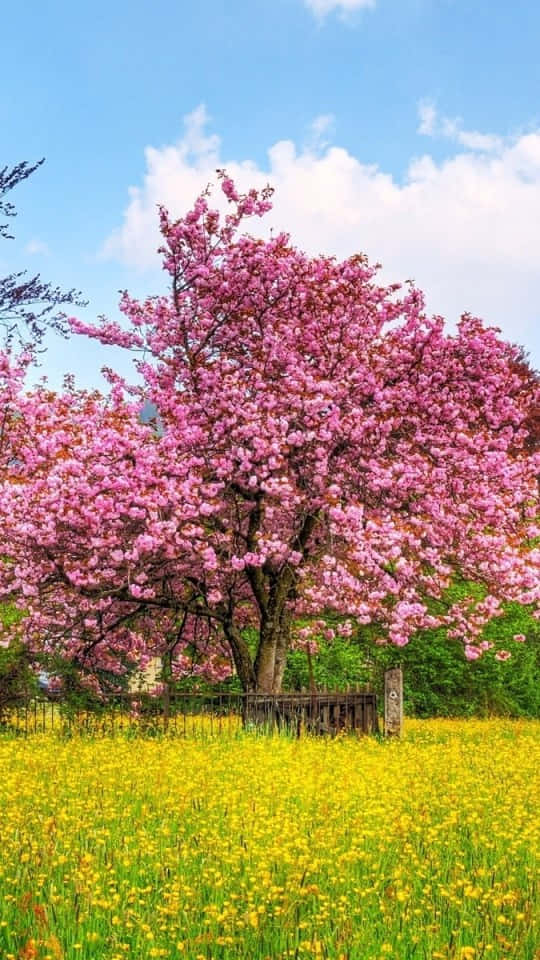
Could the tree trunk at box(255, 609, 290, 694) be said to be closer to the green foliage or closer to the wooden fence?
the wooden fence

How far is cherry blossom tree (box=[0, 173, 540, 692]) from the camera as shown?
16375 millimetres

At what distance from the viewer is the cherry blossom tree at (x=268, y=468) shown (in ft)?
53.7

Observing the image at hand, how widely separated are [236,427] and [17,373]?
540cm

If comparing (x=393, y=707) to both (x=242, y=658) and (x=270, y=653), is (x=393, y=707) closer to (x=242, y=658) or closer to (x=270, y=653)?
(x=270, y=653)

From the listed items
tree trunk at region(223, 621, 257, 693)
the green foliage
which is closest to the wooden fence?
tree trunk at region(223, 621, 257, 693)

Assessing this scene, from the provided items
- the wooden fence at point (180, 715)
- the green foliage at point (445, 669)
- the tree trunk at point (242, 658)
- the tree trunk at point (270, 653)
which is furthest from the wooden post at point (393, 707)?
the green foliage at point (445, 669)

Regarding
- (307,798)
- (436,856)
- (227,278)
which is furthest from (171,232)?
(436,856)

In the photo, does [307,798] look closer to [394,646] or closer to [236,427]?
[236,427]

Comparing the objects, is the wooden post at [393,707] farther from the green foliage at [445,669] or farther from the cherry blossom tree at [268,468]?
the green foliage at [445,669]

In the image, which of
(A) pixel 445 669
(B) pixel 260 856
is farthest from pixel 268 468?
(A) pixel 445 669

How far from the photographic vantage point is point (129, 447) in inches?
637

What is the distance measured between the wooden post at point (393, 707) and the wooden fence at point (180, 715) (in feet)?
7.54

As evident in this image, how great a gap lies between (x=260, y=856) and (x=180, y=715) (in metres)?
9.70

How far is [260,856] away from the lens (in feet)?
23.7
